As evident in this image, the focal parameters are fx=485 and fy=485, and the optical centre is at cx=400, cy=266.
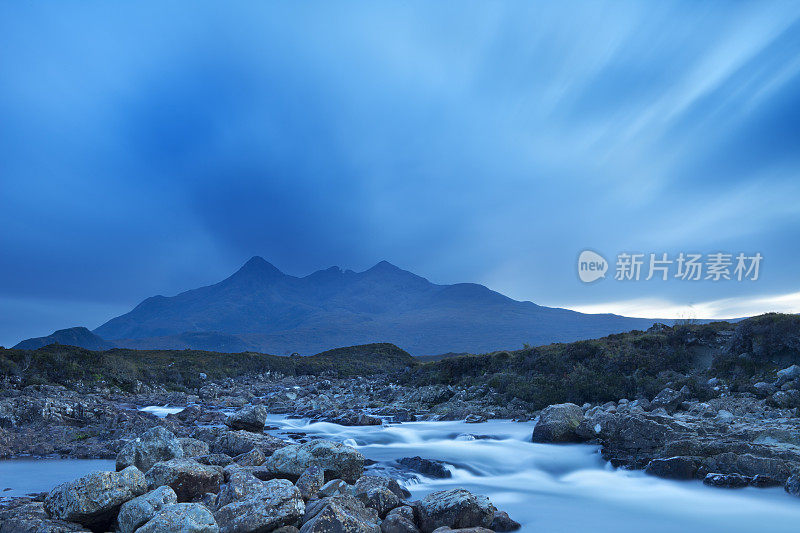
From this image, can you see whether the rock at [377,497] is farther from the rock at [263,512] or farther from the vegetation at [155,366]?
the vegetation at [155,366]

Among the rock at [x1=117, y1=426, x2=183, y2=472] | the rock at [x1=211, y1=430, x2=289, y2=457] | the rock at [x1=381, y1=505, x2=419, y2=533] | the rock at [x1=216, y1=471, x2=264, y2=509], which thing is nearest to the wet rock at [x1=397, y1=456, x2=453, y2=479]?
the rock at [x1=211, y1=430, x2=289, y2=457]

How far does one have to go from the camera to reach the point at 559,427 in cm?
1420

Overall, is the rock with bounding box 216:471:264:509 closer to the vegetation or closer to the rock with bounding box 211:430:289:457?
the rock with bounding box 211:430:289:457

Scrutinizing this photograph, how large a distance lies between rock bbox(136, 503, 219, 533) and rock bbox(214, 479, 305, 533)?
0.85 feet

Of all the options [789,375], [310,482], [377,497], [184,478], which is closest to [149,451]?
[184,478]

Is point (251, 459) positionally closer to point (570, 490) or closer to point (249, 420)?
point (249, 420)

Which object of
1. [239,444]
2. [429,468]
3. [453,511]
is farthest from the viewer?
[239,444]

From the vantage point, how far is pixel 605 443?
42.8 feet

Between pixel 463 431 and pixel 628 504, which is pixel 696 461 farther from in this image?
pixel 463 431

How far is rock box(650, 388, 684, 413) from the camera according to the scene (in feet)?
53.4

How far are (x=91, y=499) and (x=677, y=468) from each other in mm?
10580

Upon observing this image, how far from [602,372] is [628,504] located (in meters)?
14.3

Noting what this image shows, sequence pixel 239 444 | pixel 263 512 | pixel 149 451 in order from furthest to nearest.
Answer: pixel 239 444 → pixel 149 451 → pixel 263 512

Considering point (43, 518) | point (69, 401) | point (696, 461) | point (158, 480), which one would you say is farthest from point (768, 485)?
point (69, 401)
